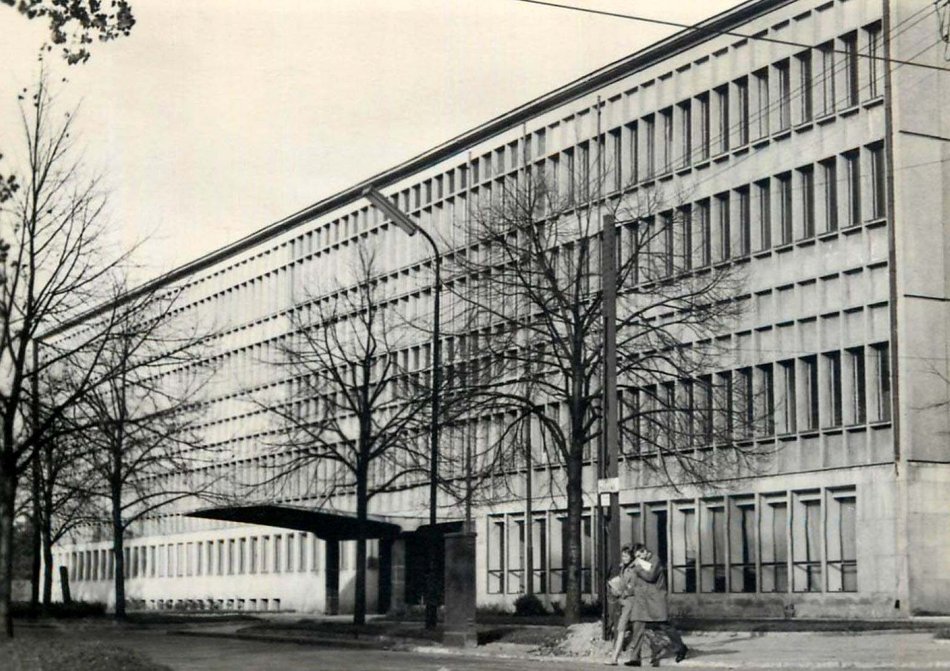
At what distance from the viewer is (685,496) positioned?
51.3 meters

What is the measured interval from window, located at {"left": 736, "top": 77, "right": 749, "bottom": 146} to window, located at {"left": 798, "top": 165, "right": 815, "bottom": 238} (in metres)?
2.96

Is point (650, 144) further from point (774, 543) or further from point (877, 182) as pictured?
point (774, 543)

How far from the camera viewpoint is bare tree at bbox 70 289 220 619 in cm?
2775

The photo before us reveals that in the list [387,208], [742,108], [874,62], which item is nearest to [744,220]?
[742,108]

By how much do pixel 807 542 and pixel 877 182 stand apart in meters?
9.77

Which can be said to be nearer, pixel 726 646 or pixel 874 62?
pixel 726 646

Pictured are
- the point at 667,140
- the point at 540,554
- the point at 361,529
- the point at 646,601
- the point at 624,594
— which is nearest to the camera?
the point at 646,601

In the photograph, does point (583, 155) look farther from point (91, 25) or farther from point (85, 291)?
point (91, 25)

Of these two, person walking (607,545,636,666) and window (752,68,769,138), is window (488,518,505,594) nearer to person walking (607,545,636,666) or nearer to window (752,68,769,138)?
window (752,68,769,138)

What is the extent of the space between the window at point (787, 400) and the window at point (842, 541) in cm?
253

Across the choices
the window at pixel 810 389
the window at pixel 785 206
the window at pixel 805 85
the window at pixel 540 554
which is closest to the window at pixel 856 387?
the window at pixel 810 389

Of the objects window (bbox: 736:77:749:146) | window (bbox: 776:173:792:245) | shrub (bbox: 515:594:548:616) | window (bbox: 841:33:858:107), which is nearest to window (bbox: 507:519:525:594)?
shrub (bbox: 515:594:548:616)

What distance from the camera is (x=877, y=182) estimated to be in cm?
→ 4481

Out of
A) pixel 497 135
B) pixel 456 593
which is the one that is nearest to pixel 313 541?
pixel 497 135
